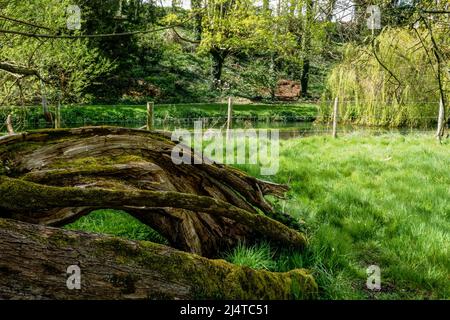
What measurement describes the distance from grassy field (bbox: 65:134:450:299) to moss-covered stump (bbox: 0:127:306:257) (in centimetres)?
29

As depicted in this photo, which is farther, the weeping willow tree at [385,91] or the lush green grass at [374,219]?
the weeping willow tree at [385,91]

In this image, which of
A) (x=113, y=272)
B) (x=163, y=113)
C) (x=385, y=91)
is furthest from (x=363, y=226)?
(x=163, y=113)

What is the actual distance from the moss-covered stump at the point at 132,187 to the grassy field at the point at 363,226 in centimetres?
29

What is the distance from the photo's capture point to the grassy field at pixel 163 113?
19438mm

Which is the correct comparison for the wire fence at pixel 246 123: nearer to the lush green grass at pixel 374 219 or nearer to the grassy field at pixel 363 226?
the lush green grass at pixel 374 219

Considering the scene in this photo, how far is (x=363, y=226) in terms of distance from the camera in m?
4.36

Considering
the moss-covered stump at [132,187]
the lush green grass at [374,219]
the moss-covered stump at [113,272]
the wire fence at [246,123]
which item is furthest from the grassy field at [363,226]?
the wire fence at [246,123]

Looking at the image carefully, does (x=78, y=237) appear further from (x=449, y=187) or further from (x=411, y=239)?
(x=449, y=187)

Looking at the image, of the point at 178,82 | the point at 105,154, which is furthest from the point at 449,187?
the point at 178,82

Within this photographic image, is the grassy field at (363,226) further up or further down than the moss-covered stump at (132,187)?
further down

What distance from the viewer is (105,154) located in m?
3.38

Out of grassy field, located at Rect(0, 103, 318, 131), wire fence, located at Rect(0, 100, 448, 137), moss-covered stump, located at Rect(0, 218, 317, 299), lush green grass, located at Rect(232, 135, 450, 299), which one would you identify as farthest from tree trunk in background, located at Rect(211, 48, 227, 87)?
moss-covered stump, located at Rect(0, 218, 317, 299)

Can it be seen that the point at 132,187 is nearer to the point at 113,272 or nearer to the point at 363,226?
the point at 113,272
